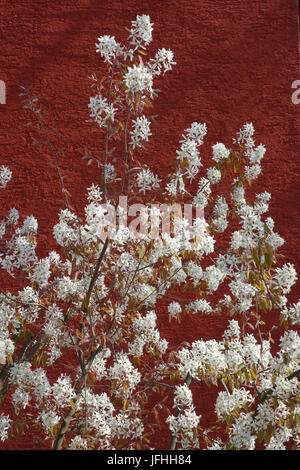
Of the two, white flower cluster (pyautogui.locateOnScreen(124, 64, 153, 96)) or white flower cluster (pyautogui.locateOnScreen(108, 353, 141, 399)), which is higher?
white flower cluster (pyautogui.locateOnScreen(124, 64, 153, 96))

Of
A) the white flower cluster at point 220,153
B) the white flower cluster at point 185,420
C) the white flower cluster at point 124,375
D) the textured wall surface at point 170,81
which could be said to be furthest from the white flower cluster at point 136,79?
the textured wall surface at point 170,81

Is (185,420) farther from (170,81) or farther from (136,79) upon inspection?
(170,81)

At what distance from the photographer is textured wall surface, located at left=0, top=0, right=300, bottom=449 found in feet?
13.0

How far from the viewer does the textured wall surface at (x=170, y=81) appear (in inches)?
156

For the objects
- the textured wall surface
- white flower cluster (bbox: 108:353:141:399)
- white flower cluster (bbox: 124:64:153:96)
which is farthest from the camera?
the textured wall surface

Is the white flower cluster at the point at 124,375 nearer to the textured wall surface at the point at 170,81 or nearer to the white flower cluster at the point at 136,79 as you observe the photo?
the white flower cluster at the point at 136,79

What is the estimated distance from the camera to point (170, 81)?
4074 millimetres

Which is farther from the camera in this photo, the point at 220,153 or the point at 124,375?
the point at 220,153

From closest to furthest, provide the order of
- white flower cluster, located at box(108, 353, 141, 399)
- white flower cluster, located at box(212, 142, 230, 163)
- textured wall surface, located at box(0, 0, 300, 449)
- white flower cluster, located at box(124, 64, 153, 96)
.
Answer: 1. white flower cluster, located at box(124, 64, 153, 96)
2. white flower cluster, located at box(108, 353, 141, 399)
3. white flower cluster, located at box(212, 142, 230, 163)
4. textured wall surface, located at box(0, 0, 300, 449)

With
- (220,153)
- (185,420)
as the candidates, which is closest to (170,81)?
(220,153)

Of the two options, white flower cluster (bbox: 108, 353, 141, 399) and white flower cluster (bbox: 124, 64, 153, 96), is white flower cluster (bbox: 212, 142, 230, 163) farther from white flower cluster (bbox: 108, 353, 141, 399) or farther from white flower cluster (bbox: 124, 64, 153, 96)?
white flower cluster (bbox: 108, 353, 141, 399)

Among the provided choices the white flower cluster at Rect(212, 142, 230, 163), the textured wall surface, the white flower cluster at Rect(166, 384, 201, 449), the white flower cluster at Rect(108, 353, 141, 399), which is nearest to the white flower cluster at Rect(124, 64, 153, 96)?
the white flower cluster at Rect(212, 142, 230, 163)
